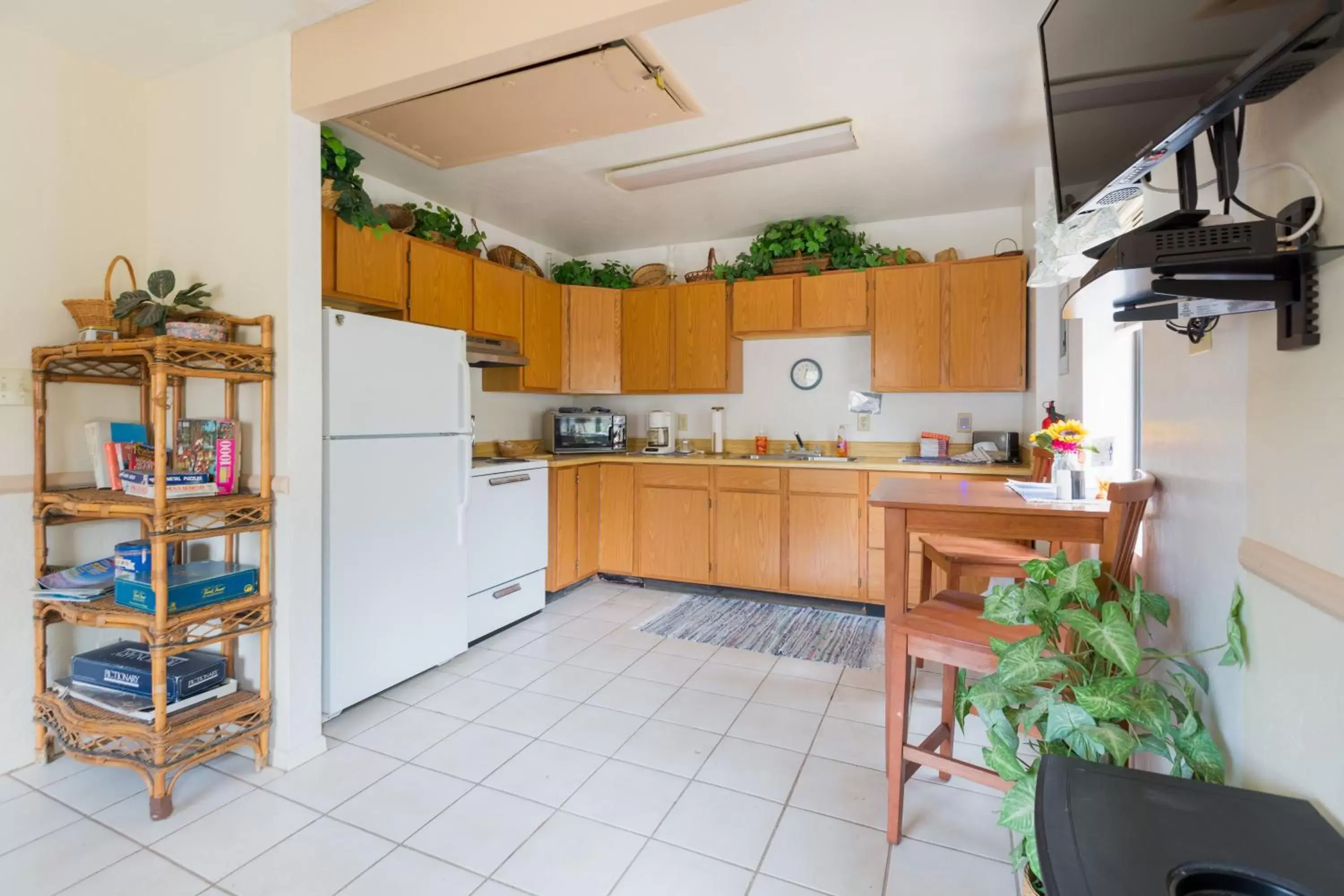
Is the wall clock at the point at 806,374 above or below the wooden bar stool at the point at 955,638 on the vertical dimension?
above

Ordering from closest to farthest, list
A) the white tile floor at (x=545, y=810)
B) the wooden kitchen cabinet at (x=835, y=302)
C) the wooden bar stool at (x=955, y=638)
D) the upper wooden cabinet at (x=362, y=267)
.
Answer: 1. the wooden bar stool at (x=955, y=638)
2. the white tile floor at (x=545, y=810)
3. the upper wooden cabinet at (x=362, y=267)
4. the wooden kitchen cabinet at (x=835, y=302)

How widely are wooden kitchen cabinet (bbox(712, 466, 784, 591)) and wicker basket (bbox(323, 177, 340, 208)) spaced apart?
8.18 feet

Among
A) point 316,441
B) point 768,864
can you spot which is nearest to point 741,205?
point 316,441

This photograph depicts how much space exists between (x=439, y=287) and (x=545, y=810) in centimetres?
257

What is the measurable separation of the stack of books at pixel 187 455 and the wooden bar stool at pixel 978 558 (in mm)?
2469

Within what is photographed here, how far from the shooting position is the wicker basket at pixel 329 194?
2.52m

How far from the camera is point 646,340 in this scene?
14.3ft

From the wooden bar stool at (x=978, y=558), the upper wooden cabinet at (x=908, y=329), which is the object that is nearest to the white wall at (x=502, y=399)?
the upper wooden cabinet at (x=908, y=329)

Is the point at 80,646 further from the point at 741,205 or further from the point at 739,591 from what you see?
the point at 741,205

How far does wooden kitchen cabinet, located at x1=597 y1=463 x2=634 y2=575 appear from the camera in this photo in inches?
164

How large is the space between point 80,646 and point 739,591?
10.4 feet

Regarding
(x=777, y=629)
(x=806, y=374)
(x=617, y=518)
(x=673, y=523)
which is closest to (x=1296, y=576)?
(x=777, y=629)

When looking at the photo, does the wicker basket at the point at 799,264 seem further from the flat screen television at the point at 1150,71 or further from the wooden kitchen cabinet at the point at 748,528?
the flat screen television at the point at 1150,71

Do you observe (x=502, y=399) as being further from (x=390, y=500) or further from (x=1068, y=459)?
(x=1068, y=459)
